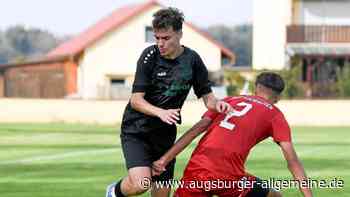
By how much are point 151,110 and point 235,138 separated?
0.97m

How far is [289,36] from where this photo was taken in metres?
57.1

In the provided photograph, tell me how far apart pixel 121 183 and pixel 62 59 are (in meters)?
54.1

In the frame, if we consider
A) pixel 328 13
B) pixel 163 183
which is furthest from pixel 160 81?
pixel 328 13

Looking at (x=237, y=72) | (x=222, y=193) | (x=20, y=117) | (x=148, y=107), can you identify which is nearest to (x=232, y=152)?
(x=222, y=193)

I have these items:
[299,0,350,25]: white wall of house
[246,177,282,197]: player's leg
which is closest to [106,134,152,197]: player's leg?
[246,177,282,197]: player's leg

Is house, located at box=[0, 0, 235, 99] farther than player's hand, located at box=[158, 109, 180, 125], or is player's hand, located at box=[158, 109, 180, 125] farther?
house, located at box=[0, 0, 235, 99]

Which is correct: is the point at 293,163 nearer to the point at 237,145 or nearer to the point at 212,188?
the point at 237,145

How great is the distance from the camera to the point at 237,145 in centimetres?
827

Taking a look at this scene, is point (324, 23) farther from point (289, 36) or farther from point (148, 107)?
point (148, 107)

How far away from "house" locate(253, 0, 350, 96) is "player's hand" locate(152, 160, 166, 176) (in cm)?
4283

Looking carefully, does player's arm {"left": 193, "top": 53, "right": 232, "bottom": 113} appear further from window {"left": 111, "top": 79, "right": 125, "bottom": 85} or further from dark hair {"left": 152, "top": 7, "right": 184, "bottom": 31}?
window {"left": 111, "top": 79, "right": 125, "bottom": 85}

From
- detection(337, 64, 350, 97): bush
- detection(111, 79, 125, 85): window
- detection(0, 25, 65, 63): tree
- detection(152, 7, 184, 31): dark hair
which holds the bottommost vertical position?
detection(0, 25, 65, 63): tree

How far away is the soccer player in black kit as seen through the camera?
29.0 feet

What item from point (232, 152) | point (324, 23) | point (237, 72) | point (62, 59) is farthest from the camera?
point (62, 59)
